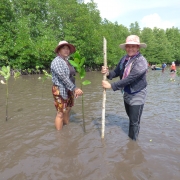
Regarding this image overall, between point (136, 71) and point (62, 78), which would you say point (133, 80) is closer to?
point (136, 71)

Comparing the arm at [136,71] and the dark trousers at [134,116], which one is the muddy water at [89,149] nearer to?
the dark trousers at [134,116]

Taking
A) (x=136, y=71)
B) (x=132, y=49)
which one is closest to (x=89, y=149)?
(x=136, y=71)

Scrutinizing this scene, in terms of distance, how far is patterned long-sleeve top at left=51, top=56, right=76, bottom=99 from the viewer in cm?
418

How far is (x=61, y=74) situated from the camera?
4.17 meters

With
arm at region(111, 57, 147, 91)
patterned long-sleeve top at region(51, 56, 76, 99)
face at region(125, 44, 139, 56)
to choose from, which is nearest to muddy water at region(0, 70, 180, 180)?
patterned long-sleeve top at region(51, 56, 76, 99)

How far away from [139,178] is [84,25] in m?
31.7

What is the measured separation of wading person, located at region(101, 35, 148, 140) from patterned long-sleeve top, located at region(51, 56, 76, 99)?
87 centimetres

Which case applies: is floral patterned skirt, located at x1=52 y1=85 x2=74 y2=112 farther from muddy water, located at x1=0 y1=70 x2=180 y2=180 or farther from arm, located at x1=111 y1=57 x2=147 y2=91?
arm, located at x1=111 y1=57 x2=147 y2=91

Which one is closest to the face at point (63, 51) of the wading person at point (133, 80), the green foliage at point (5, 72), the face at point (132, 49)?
the wading person at point (133, 80)

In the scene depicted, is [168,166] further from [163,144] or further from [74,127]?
[74,127]

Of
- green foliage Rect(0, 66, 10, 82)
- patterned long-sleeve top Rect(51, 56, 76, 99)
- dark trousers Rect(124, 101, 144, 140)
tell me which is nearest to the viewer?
dark trousers Rect(124, 101, 144, 140)

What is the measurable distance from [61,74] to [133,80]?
1.61 metres

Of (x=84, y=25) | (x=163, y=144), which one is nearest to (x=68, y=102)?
(x=163, y=144)

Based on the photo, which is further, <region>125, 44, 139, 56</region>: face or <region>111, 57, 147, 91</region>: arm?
<region>125, 44, 139, 56</region>: face
